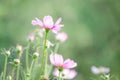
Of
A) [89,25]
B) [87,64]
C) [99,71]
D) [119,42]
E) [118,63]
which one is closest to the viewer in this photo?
[99,71]

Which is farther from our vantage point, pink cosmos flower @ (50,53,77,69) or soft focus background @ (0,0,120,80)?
soft focus background @ (0,0,120,80)

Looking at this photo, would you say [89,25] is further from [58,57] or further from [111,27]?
[58,57]

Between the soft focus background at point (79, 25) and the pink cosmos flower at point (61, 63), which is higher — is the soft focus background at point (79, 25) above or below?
above

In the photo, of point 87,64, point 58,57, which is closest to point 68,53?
point 87,64

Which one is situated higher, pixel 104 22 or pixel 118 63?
pixel 104 22

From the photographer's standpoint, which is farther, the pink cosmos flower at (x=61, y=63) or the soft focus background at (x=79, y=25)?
the soft focus background at (x=79, y=25)

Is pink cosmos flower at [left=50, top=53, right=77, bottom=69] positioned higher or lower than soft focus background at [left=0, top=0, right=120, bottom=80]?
lower

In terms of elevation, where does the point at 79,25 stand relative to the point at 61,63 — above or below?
above

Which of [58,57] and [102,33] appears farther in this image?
[102,33]
